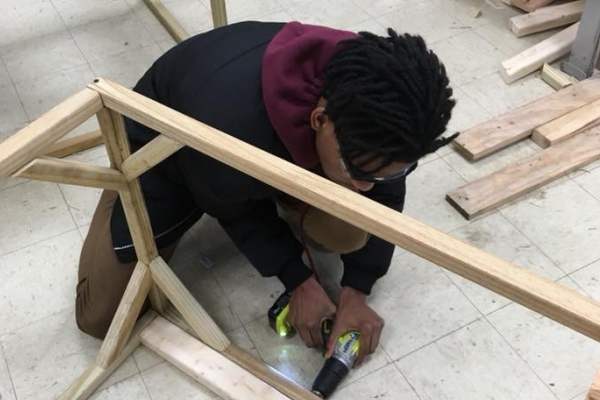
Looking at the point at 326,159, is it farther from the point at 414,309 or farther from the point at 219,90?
the point at 414,309

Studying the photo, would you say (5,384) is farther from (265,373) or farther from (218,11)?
(218,11)

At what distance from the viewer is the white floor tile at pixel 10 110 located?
1.86 metres

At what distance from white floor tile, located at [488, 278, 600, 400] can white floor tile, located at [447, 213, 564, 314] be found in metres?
0.04

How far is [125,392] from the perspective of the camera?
1.30 metres

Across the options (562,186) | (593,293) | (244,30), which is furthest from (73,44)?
(593,293)

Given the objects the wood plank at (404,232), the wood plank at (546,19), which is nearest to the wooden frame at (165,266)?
the wood plank at (404,232)

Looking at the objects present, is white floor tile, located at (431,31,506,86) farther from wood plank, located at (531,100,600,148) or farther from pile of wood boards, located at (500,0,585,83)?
wood plank, located at (531,100,600,148)

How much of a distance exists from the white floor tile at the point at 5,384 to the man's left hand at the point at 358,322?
66 cm

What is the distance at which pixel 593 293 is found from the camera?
56.7 inches

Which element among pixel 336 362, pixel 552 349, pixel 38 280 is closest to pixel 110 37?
pixel 38 280

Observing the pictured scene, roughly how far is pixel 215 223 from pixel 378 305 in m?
0.46

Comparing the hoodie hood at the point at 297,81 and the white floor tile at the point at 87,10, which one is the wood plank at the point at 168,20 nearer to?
the white floor tile at the point at 87,10

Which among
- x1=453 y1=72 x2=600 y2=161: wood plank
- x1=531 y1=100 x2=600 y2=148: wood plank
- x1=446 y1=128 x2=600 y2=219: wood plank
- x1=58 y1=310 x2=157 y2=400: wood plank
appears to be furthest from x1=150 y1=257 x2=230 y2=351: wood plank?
x1=531 y1=100 x2=600 y2=148: wood plank

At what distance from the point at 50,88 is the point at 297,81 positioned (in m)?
1.28
